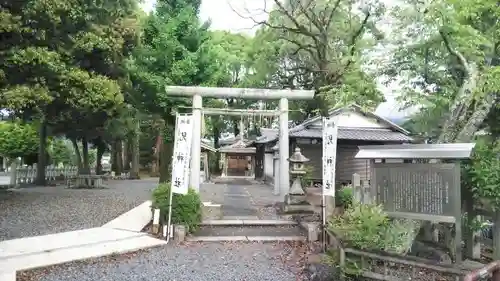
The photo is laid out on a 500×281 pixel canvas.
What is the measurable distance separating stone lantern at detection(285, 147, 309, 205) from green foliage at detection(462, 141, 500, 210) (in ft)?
23.4

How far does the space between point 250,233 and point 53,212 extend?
6.48m

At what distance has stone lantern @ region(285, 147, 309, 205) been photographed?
13430 mm

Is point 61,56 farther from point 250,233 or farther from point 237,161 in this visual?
point 237,161

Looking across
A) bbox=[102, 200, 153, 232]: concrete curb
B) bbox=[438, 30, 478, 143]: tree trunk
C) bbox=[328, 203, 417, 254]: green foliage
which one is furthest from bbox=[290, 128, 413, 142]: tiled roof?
bbox=[328, 203, 417, 254]: green foliage

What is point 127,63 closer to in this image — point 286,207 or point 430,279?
point 286,207

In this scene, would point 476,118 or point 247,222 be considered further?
point 247,222

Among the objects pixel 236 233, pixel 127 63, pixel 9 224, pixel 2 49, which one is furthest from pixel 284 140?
pixel 127 63

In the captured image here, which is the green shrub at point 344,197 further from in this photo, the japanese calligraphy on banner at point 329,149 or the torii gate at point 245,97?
the japanese calligraphy on banner at point 329,149

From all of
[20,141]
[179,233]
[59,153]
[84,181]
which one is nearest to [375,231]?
[179,233]

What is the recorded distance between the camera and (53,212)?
12984 millimetres

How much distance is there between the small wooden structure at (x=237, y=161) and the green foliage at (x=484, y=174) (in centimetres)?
3419

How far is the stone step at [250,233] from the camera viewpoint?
1034cm

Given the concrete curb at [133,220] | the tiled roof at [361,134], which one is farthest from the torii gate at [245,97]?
the tiled roof at [361,134]

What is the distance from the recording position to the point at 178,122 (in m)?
10.6
